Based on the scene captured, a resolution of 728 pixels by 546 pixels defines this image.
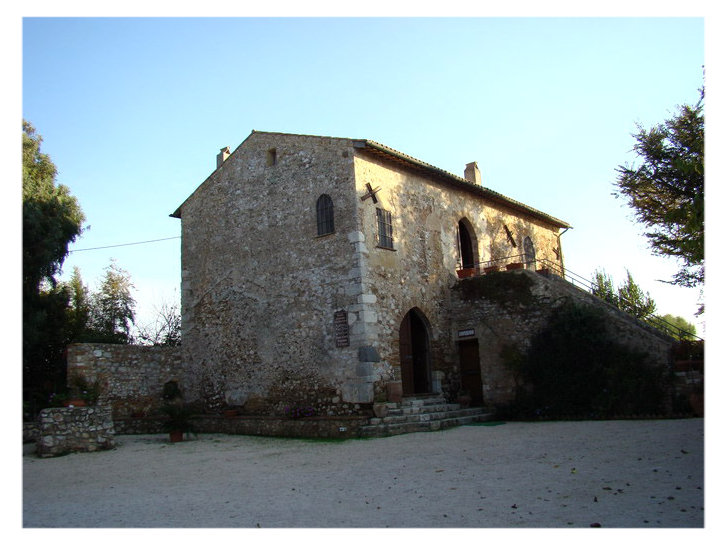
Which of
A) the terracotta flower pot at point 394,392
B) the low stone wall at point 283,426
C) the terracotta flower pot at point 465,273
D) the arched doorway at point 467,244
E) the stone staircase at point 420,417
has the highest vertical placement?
the arched doorway at point 467,244

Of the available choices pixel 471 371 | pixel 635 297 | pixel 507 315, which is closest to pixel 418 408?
pixel 471 371

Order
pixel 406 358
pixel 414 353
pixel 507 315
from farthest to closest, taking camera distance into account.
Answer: pixel 414 353 < pixel 507 315 < pixel 406 358

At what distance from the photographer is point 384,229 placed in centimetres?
1384

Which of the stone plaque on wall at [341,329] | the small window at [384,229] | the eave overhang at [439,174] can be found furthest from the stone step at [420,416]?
the eave overhang at [439,174]

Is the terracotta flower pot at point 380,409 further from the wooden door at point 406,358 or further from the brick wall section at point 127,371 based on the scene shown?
the brick wall section at point 127,371

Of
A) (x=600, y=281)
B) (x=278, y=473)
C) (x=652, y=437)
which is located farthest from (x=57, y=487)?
(x=600, y=281)

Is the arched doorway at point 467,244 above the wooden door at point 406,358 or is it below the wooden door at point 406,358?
above

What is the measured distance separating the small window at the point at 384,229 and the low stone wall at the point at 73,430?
688 centimetres

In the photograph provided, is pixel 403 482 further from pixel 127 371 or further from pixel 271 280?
pixel 127 371

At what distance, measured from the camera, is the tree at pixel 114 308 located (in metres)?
20.0

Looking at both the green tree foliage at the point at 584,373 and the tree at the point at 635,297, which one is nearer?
the green tree foliage at the point at 584,373

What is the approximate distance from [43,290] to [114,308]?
5242mm

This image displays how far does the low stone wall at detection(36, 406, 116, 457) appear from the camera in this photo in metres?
10.8

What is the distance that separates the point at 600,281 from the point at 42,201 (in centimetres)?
2382
